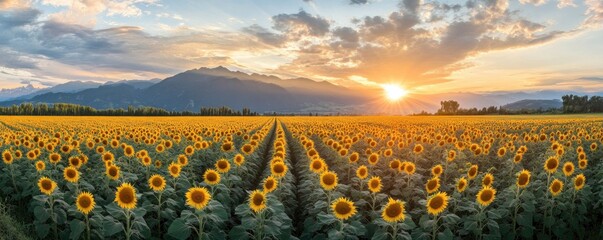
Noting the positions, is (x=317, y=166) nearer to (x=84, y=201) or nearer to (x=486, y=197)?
(x=486, y=197)

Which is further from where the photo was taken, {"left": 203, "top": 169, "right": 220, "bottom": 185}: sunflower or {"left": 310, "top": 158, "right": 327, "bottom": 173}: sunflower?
{"left": 310, "top": 158, "right": 327, "bottom": 173}: sunflower

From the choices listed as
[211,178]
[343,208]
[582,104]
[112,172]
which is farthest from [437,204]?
[582,104]

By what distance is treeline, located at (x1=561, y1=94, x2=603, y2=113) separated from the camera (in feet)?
386

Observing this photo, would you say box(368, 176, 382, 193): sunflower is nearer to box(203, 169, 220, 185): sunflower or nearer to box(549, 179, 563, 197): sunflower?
box(203, 169, 220, 185): sunflower

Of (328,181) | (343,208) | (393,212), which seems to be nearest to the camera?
(393,212)

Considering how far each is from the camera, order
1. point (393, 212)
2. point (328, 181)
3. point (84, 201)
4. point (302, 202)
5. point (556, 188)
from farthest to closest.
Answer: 1. point (302, 202)
2. point (556, 188)
3. point (328, 181)
4. point (84, 201)
5. point (393, 212)

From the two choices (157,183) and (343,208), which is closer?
(343,208)

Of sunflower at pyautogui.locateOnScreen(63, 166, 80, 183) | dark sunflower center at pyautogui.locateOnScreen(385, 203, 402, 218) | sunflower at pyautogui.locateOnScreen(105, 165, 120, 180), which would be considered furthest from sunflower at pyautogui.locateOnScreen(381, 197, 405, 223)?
sunflower at pyautogui.locateOnScreen(63, 166, 80, 183)

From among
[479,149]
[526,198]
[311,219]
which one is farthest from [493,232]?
[479,149]

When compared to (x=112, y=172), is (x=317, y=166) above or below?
above

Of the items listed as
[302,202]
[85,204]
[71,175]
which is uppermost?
[71,175]

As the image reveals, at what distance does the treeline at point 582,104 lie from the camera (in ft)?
386

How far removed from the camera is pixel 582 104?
127 m

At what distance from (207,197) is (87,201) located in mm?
2133
